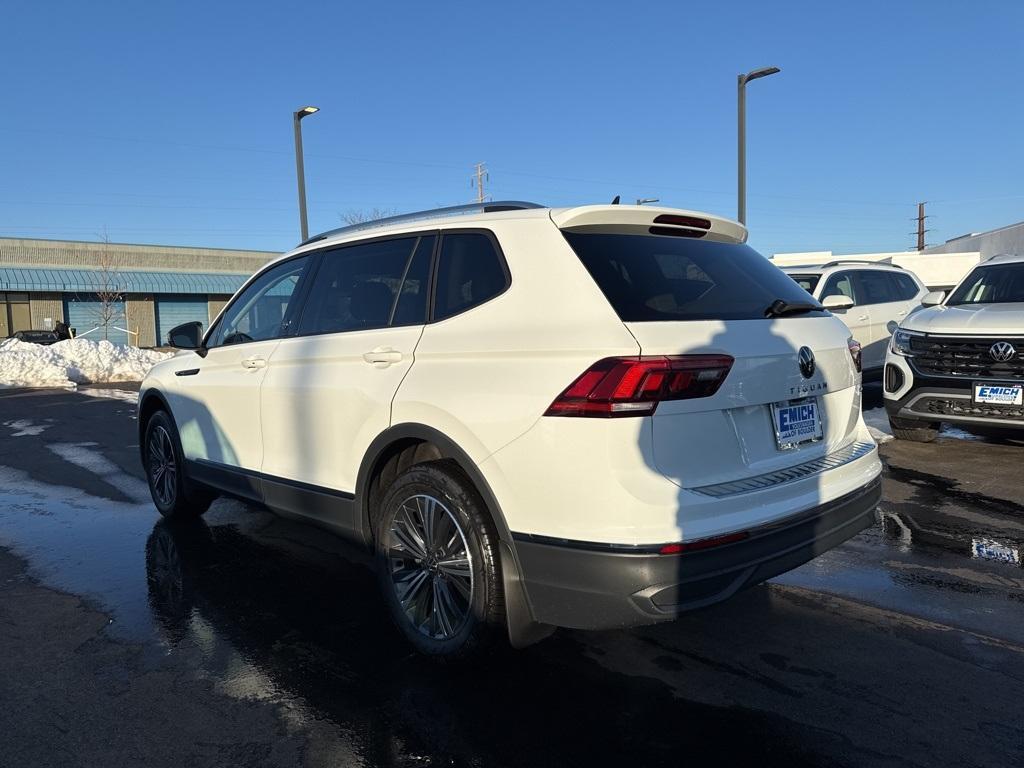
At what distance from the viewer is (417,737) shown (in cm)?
280

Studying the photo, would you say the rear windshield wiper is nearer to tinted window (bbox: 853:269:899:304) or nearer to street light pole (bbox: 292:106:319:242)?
tinted window (bbox: 853:269:899:304)

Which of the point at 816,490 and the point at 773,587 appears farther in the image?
the point at 773,587

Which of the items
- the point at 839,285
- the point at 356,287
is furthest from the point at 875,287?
the point at 356,287

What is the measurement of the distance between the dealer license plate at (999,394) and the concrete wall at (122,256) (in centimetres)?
4293

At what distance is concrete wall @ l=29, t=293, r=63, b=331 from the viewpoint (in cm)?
3912

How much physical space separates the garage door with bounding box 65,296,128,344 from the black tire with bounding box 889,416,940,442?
40.5 m

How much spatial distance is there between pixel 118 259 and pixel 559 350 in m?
45.1

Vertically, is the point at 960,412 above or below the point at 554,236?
below

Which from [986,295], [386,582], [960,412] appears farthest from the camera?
[986,295]

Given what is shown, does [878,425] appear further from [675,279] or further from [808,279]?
[675,279]

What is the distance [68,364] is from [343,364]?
1745 cm

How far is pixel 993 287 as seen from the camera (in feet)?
26.5

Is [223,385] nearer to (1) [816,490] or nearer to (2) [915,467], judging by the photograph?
(1) [816,490]

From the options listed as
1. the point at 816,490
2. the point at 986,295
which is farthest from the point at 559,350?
the point at 986,295
